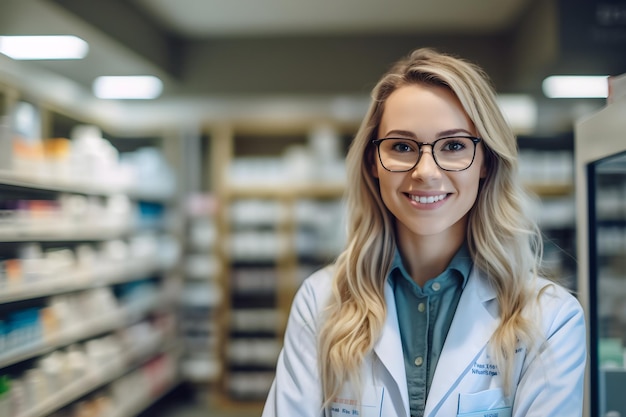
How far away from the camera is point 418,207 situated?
1.61m

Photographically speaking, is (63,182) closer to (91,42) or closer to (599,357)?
(91,42)

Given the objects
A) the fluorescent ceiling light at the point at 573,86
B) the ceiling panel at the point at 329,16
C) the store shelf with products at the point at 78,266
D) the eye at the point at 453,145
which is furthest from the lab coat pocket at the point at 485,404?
the ceiling panel at the point at 329,16

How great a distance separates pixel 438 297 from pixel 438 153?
1.40ft

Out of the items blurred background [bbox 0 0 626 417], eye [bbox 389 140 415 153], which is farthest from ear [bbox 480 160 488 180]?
blurred background [bbox 0 0 626 417]

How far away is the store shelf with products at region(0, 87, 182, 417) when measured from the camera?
306 centimetres

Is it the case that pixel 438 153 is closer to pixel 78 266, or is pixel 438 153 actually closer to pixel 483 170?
pixel 483 170

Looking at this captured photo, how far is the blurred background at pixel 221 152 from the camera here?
162 inches

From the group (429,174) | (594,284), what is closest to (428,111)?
(429,174)

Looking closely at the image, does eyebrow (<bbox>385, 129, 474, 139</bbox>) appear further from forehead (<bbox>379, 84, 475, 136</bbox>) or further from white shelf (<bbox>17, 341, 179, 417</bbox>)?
white shelf (<bbox>17, 341, 179, 417</bbox>)

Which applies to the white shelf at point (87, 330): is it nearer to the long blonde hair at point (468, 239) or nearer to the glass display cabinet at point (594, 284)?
the long blonde hair at point (468, 239)

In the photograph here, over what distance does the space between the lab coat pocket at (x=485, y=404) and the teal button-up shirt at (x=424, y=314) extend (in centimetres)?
11

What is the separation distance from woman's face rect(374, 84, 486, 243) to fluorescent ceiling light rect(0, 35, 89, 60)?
1787mm

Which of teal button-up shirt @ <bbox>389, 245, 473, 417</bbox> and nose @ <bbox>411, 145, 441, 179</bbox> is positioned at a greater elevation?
nose @ <bbox>411, 145, 441, 179</bbox>

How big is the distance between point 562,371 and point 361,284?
578mm
